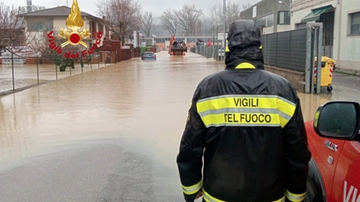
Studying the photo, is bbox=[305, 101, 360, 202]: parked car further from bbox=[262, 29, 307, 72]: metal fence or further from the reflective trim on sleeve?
bbox=[262, 29, 307, 72]: metal fence

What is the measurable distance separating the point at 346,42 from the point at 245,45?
24.2m

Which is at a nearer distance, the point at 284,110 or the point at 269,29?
Result: the point at 284,110

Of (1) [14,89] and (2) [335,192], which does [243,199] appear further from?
(1) [14,89]

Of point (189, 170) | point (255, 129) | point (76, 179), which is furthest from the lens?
point (76, 179)

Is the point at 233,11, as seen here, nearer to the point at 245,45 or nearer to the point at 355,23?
the point at 355,23

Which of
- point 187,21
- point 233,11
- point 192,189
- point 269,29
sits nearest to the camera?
Answer: point 192,189

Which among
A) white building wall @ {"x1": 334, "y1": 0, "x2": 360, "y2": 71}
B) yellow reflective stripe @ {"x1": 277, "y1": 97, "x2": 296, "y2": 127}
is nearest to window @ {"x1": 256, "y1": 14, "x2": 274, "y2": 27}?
white building wall @ {"x1": 334, "y1": 0, "x2": 360, "y2": 71}

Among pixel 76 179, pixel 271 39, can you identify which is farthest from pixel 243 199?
pixel 271 39

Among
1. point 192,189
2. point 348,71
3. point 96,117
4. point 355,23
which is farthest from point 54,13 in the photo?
point 192,189

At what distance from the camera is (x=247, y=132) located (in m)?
2.49

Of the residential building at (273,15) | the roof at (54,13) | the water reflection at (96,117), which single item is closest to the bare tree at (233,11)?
the residential building at (273,15)

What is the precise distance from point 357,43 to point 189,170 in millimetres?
22967

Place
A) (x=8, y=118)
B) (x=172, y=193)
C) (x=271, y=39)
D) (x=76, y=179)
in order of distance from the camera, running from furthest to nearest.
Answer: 1. (x=271, y=39)
2. (x=8, y=118)
3. (x=76, y=179)
4. (x=172, y=193)

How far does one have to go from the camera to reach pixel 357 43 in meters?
23.2
